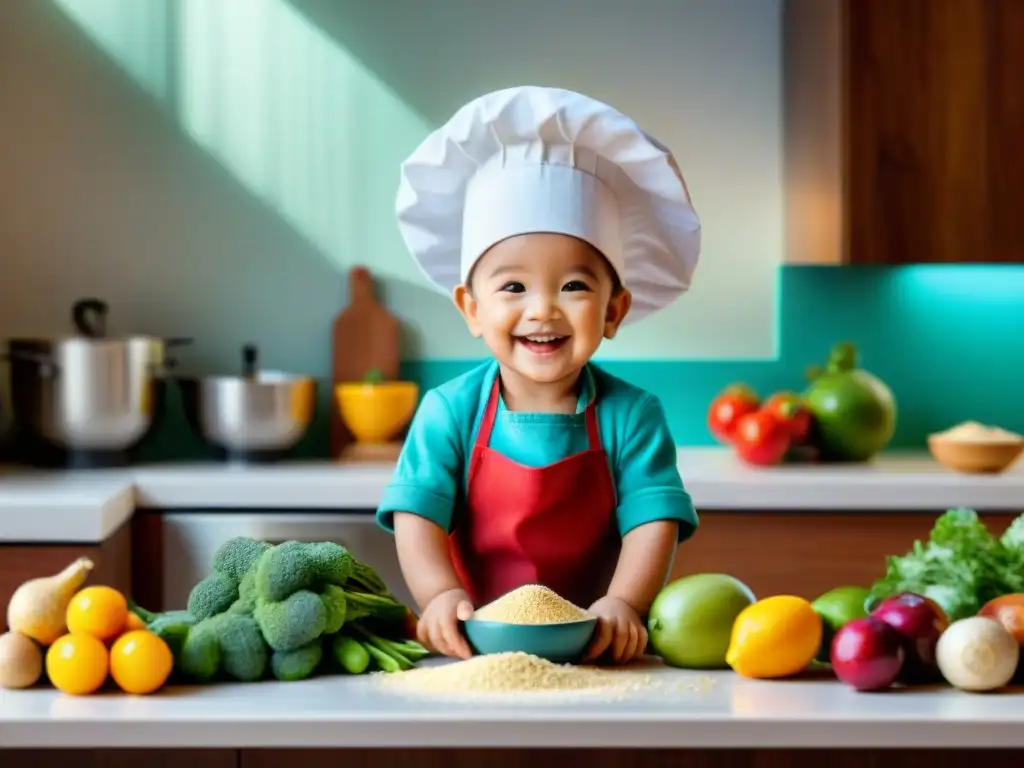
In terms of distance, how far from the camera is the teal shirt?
1.55m

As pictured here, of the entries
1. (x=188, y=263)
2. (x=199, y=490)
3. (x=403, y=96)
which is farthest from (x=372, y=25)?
(x=199, y=490)

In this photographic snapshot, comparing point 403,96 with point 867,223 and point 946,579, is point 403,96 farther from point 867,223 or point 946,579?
point 946,579

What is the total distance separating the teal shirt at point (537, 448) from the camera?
5.09 feet

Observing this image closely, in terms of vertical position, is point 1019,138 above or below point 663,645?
above

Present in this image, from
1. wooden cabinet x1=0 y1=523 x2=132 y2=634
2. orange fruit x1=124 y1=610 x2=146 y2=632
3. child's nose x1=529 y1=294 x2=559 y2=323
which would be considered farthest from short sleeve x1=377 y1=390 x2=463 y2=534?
wooden cabinet x1=0 y1=523 x2=132 y2=634

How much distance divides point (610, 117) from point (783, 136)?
199 cm

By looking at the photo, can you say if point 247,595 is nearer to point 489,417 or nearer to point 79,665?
point 79,665

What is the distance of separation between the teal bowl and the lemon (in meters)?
0.15

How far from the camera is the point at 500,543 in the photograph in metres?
1.60

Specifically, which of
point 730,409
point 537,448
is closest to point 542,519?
point 537,448

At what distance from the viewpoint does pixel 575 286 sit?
148 centimetres

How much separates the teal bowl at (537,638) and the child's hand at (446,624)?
0.02 meters

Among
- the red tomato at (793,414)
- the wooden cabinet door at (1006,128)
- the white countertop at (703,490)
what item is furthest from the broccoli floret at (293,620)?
the wooden cabinet door at (1006,128)

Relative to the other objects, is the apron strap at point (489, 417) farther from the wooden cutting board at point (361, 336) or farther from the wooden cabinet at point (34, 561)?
the wooden cutting board at point (361, 336)
